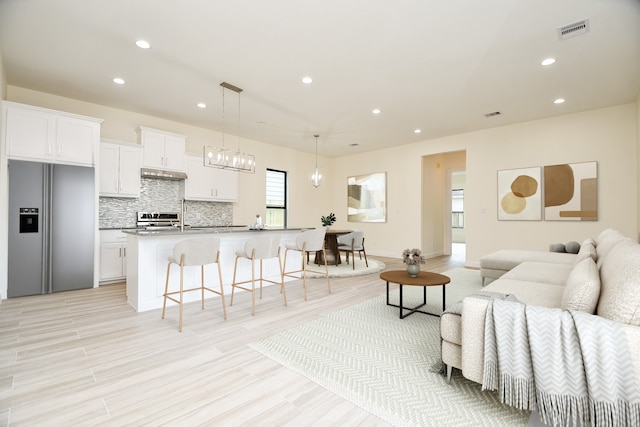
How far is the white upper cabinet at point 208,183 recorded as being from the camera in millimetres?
5762

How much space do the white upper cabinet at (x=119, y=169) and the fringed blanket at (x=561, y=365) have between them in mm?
5459

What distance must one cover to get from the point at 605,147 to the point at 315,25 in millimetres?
5369

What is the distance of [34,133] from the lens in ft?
13.1

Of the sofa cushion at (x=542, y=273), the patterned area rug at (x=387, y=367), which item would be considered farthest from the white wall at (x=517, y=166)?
the patterned area rug at (x=387, y=367)

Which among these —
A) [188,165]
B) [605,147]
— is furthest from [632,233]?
[188,165]

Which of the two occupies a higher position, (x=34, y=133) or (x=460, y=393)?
(x=34, y=133)

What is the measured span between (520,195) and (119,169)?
734cm

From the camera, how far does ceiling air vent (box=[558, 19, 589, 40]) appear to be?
281cm

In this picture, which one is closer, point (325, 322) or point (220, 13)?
point (220, 13)

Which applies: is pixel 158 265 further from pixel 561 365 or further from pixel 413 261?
pixel 561 365

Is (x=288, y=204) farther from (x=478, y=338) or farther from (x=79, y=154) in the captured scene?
(x=478, y=338)

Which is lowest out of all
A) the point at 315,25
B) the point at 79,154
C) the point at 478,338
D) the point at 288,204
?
the point at 478,338

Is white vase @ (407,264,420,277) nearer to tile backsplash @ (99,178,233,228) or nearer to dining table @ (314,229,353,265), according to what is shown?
dining table @ (314,229,353,265)

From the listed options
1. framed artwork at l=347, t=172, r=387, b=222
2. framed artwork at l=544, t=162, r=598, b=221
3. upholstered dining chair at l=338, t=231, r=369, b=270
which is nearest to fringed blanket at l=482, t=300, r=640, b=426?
upholstered dining chair at l=338, t=231, r=369, b=270
